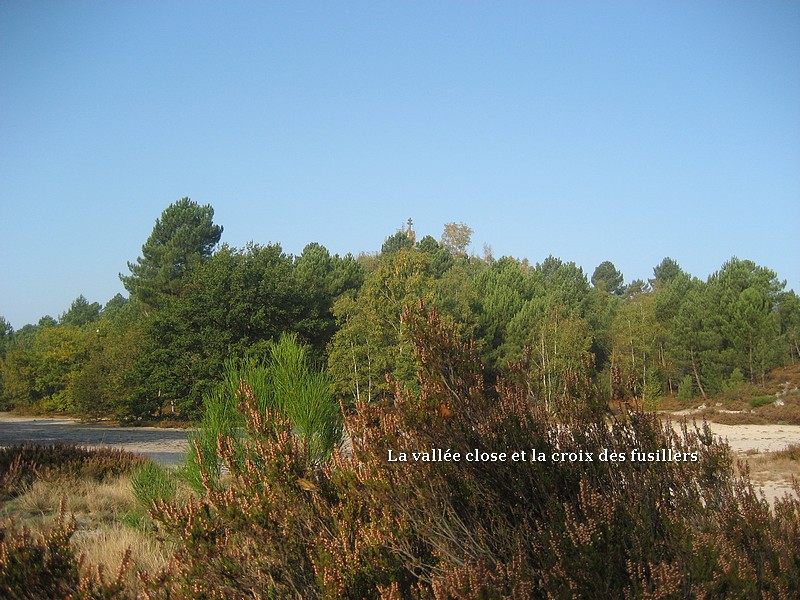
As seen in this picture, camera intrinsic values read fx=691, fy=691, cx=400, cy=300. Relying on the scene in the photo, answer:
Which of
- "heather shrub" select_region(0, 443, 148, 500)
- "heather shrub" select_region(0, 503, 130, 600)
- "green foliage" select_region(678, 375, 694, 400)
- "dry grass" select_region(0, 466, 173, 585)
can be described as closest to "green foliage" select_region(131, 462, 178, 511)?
"dry grass" select_region(0, 466, 173, 585)

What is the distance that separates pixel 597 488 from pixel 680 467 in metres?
0.51

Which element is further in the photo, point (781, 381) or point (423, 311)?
point (781, 381)

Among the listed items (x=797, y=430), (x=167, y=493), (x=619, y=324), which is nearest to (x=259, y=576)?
(x=167, y=493)

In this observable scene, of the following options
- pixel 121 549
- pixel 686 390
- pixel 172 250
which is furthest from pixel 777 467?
pixel 172 250

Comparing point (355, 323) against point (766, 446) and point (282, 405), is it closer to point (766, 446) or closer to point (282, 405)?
point (766, 446)

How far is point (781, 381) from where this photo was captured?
1692 inches

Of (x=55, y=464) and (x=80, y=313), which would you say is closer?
(x=55, y=464)

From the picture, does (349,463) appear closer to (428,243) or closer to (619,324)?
(619,324)

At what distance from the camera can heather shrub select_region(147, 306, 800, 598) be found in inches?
109

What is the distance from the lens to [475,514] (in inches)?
136

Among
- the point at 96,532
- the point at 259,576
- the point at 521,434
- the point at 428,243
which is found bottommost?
the point at 96,532

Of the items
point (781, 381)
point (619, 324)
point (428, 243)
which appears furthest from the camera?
point (428, 243)

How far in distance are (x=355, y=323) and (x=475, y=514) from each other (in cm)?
3304

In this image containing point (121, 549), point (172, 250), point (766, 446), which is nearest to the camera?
point (121, 549)
